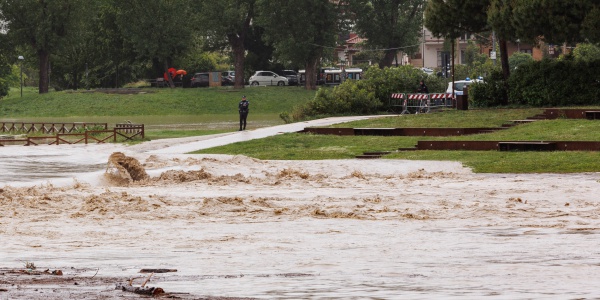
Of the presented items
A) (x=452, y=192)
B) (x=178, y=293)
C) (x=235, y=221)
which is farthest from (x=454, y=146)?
(x=178, y=293)

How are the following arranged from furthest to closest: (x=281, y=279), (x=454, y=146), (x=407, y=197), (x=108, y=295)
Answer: (x=454, y=146) → (x=407, y=197) → (x=281, y=279) → (x=108, y=295)

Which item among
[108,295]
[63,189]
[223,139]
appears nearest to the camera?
[108,295]

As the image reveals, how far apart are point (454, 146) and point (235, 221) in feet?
47.9

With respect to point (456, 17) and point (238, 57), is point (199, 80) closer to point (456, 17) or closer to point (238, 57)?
point (238, 57)

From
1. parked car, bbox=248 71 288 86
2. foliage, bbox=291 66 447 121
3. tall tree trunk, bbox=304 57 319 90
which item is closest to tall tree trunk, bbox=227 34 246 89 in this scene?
parked car, bbox=248 71 288 86

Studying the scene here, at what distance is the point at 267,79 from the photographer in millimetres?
109250

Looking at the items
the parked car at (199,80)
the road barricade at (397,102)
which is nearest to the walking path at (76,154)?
the road barricade at (397,102)

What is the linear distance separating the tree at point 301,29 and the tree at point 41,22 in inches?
668

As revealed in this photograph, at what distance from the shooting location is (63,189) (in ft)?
89.6

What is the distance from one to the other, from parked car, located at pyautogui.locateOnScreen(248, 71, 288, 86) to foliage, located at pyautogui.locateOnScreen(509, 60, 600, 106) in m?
60.7

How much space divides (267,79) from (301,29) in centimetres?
987

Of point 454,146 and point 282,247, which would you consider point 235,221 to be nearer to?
point 282,247

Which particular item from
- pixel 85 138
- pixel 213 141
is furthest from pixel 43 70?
pixel 213 141

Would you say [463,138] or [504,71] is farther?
[504,71]
